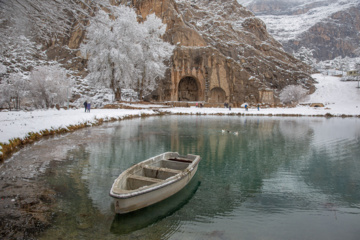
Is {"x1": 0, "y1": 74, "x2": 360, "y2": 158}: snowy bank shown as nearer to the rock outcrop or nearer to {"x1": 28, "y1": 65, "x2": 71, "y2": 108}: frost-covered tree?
{"x1": 28, "y1": 65, "x2": 71, "y2": 108}: frost-covered tree

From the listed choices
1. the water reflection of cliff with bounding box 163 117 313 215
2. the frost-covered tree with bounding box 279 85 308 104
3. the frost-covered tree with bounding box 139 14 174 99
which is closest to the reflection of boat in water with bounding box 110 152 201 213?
the water reflection of cliff with bounding box 163 117 313 215

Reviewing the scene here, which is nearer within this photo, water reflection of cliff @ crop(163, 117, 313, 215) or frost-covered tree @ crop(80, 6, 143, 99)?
water reflection of cliff @ crop(163, 117, 313, 215)

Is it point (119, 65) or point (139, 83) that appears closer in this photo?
point (119, 65)

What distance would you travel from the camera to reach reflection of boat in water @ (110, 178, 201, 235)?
19.2ft

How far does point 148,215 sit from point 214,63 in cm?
5179

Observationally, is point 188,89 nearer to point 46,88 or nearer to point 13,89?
point 46,88

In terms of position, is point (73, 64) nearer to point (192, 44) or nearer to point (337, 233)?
point (192, 44)

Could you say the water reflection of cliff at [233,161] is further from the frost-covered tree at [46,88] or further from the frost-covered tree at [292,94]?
the frost-covered tree at [292,94]

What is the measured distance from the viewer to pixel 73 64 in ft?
231

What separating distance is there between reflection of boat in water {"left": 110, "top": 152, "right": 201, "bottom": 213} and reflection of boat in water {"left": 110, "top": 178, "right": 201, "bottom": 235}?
209 mm

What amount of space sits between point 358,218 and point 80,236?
22.4 ft

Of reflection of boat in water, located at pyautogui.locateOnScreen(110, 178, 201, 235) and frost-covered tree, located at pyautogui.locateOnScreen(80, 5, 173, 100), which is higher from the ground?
frost-covered tree, located at pyautogui.locateOnScreen(80, 5, 173, 100)

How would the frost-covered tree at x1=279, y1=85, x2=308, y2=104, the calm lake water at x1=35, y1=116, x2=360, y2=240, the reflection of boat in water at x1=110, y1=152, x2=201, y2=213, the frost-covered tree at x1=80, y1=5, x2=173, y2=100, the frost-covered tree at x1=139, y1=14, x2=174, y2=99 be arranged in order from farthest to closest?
the frost-covered tree at x1=279, y1=85, x2=308, y2=104 → the frost-covered tree at x1=139, y1=14, x2=174, y2=99 → the frost-covered tree at x1=80, y1=5, x2=173, y2=100 → the reflection of boat in water at x1=110, y1=152, x2=201, y2=213 → the calm lake water at x1=35, y1=116, x2=360, y2=240

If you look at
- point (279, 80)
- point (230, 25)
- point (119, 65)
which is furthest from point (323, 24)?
point (119, 65)
